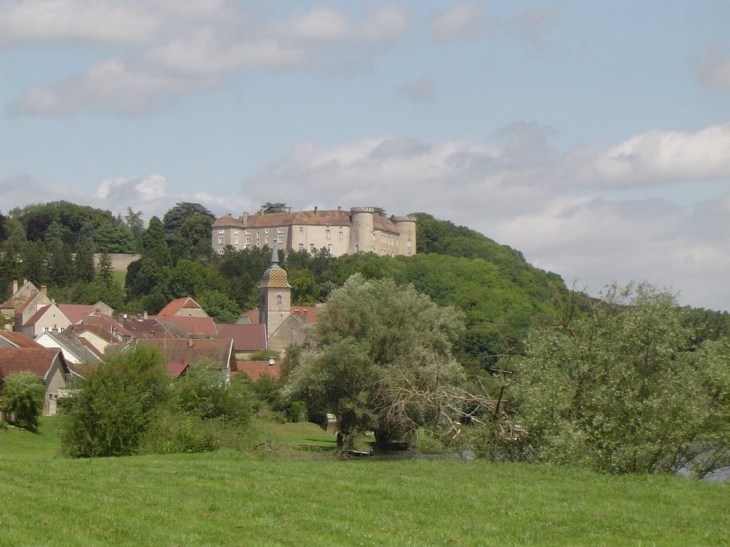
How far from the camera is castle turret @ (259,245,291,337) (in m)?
110

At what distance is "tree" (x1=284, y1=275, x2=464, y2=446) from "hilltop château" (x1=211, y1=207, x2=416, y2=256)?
401 feet

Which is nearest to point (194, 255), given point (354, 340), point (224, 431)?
point (354, 340)

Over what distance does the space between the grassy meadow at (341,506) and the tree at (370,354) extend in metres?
19.6

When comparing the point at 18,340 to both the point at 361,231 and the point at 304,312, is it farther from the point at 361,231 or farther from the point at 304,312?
the point at 361,231

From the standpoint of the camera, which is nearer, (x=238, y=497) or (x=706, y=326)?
(x=238, y=497)

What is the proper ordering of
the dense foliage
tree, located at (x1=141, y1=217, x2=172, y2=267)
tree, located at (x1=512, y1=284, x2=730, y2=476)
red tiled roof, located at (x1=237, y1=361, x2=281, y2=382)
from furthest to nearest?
tree, located at (x1=141, y1=217, x2=172, y2=267)
red tiled roof, located at (x1=237, y1=361, x2=281, y2=382)
the dense foliage
tree, located at (x1=512, y1=284, x2=730, y2=476)

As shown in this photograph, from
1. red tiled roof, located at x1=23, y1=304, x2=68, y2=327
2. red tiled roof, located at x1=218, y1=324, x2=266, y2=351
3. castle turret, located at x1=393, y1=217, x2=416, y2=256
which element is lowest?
red tiled roof, located at x1=218, y1=324, x2=266, y2=351

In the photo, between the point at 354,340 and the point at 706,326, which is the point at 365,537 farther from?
the point at 354,340

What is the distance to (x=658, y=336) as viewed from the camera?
1065 inches

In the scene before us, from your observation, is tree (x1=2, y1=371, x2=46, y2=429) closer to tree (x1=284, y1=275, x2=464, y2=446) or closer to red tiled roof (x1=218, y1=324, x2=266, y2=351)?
tree (x1=284, y1=275, x2=464, y2=446)

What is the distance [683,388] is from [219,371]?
1638 centimetres

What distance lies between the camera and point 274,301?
110625mm

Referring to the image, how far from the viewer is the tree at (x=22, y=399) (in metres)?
49.9

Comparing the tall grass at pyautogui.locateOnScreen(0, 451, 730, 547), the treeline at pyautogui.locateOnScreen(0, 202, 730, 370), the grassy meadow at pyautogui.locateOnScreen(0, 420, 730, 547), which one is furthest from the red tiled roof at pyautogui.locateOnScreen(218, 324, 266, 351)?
the tall grass at pyautogui.locateOnScreen(0, 451, 730, 547)
